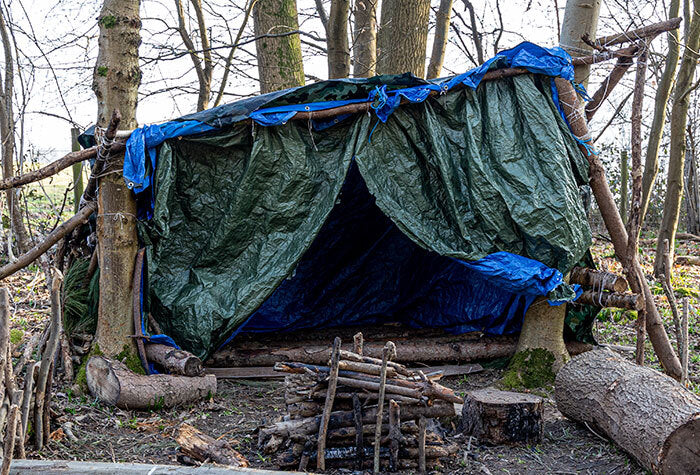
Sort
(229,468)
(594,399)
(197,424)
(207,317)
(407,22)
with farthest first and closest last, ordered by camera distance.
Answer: (407,22)
(207,317)
(197,424)
(594,399)
(229,468)

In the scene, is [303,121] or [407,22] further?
[407,22]

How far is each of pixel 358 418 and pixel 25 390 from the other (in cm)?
189

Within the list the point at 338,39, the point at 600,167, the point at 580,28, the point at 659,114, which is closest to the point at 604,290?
the point at 600,167

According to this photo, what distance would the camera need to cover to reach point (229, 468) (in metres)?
3.09

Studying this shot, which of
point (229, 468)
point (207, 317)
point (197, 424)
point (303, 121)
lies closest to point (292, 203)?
point (303, 121)

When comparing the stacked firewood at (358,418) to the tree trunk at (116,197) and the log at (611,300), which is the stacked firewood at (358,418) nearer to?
the tree trunk at (116,197)

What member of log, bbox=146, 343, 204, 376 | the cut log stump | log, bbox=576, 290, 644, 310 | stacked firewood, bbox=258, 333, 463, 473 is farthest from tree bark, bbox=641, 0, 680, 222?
log, bbox=146, 343, 204, 376

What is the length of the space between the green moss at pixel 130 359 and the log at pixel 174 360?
3.8 inches

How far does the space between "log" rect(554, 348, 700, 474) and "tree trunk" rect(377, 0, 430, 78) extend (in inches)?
200

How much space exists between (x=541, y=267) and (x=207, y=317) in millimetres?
2790

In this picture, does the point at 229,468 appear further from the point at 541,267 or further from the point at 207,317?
the point at 541,267

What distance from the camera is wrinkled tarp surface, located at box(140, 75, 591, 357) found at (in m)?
5.16

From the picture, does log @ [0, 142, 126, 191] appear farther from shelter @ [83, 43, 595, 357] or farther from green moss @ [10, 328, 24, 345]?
green moss @ [10, 328, 24, 345]

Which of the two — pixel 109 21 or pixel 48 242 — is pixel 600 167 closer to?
pixel 109 21
